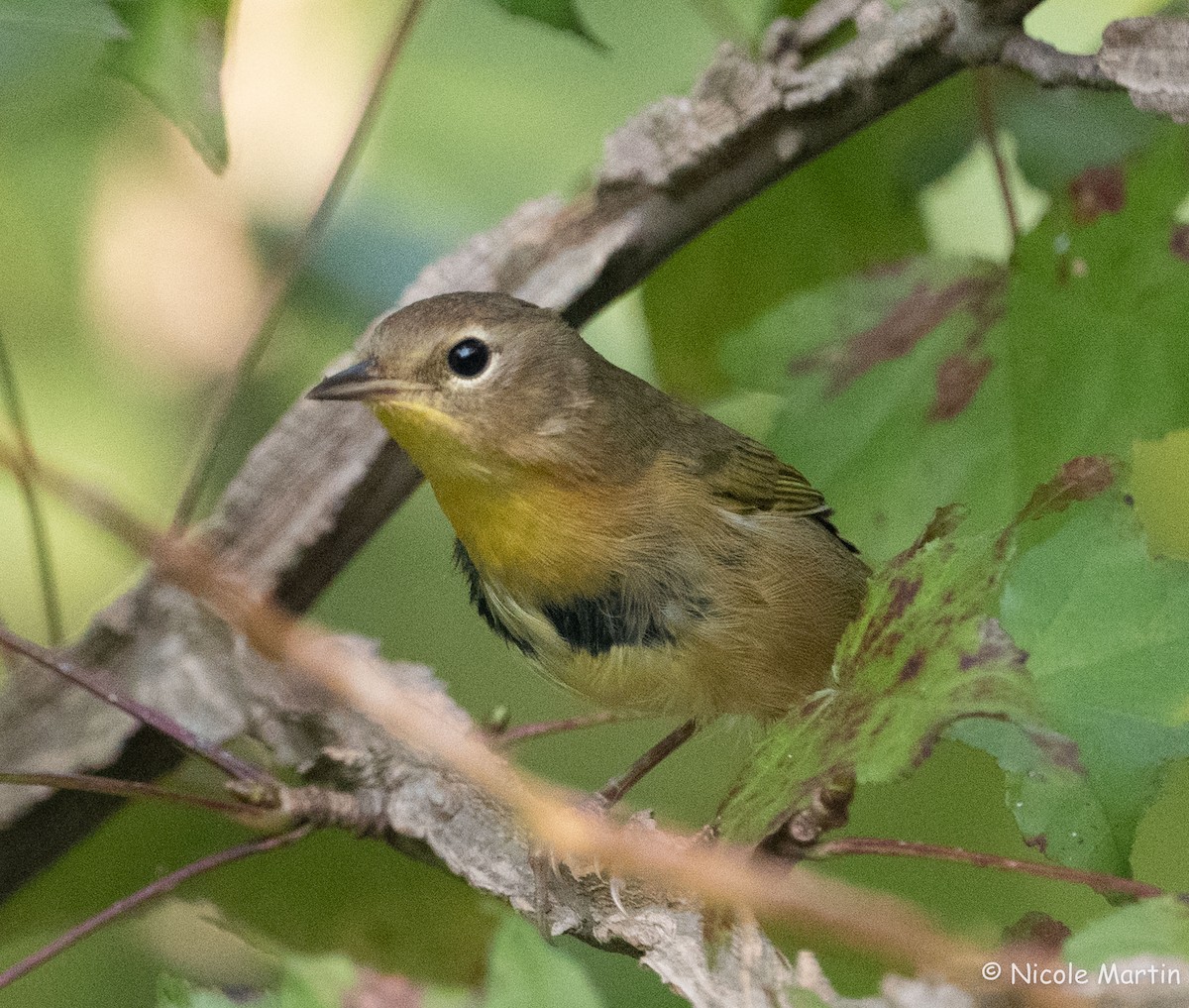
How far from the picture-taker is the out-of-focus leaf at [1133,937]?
1.04 meters

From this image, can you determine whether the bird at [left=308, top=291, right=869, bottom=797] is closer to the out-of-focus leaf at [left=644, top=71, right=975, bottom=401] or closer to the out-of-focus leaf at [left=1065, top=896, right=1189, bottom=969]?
the out-of-focus leaf at [left=644, top=71, right=975, bottom=401]

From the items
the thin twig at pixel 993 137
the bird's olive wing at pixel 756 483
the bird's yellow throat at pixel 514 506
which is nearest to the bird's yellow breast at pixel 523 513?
the bird's yellow throat at pixel 514 506

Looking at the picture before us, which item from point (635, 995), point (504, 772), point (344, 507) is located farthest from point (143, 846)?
point (504, 772)

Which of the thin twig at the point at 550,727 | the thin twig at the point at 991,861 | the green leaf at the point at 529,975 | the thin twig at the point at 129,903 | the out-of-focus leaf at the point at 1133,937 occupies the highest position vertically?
the out-of-focus leaf at the point at 1133,937

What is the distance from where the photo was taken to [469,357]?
2.02 m

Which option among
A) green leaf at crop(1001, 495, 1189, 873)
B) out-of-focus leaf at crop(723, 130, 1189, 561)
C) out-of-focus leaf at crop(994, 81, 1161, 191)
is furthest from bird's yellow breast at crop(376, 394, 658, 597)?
out-of-focus leaf at crop(994, 81, 1161, 191)

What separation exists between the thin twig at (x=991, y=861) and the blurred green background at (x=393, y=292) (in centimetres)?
72

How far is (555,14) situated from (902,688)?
1.14m

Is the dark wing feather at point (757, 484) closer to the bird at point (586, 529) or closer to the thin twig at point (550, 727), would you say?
the bird at point (586, 529)

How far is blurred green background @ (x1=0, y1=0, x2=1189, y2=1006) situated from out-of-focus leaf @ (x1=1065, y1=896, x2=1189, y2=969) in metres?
1.08

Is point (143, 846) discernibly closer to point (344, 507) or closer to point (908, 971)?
point (344, 507)

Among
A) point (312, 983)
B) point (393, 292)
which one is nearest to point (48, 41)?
point (393, 292)

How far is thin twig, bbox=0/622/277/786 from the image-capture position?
72.5 inches

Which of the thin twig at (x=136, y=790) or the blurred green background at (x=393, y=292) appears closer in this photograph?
the thin twig at (x=136, y=790)
